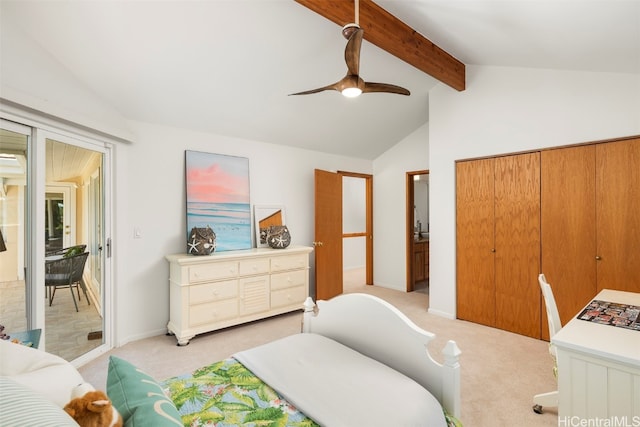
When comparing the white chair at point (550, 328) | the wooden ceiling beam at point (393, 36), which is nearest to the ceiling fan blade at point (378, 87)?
A: the wooden ceiling beam at point (393, 36)

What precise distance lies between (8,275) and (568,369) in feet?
11.1

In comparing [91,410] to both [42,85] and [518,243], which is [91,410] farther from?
[518,243]

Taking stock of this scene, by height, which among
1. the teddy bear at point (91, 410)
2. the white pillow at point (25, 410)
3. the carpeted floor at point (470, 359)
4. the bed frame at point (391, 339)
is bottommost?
the carpeted floor at point (470, 359)

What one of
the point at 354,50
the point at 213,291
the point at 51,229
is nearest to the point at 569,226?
the point at 354,50

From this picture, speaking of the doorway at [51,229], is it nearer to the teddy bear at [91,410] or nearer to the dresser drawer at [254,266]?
the dresser drawer at [254,266]

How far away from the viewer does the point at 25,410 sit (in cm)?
60

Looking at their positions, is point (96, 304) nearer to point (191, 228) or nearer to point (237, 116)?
point (191, 228)

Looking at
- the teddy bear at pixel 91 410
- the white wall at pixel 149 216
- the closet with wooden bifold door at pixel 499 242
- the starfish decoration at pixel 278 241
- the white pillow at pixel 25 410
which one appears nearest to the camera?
the white pillow at pixel 25 410

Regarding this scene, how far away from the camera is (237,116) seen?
346cm

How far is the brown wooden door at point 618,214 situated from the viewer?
260 cm

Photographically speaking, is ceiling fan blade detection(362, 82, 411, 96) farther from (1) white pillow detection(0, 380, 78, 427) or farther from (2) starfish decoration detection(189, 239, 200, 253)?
(2) starfish decoration detection(189, 239, 200, 253)

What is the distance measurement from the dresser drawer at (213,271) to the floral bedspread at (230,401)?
1.78 m

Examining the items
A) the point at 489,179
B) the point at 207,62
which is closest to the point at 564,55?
the point at 489,179

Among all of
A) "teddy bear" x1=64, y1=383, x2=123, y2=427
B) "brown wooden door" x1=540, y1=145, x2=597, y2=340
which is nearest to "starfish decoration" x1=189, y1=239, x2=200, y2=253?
"teddy bear" x1=64, y1=383, x2=123, y2=427
